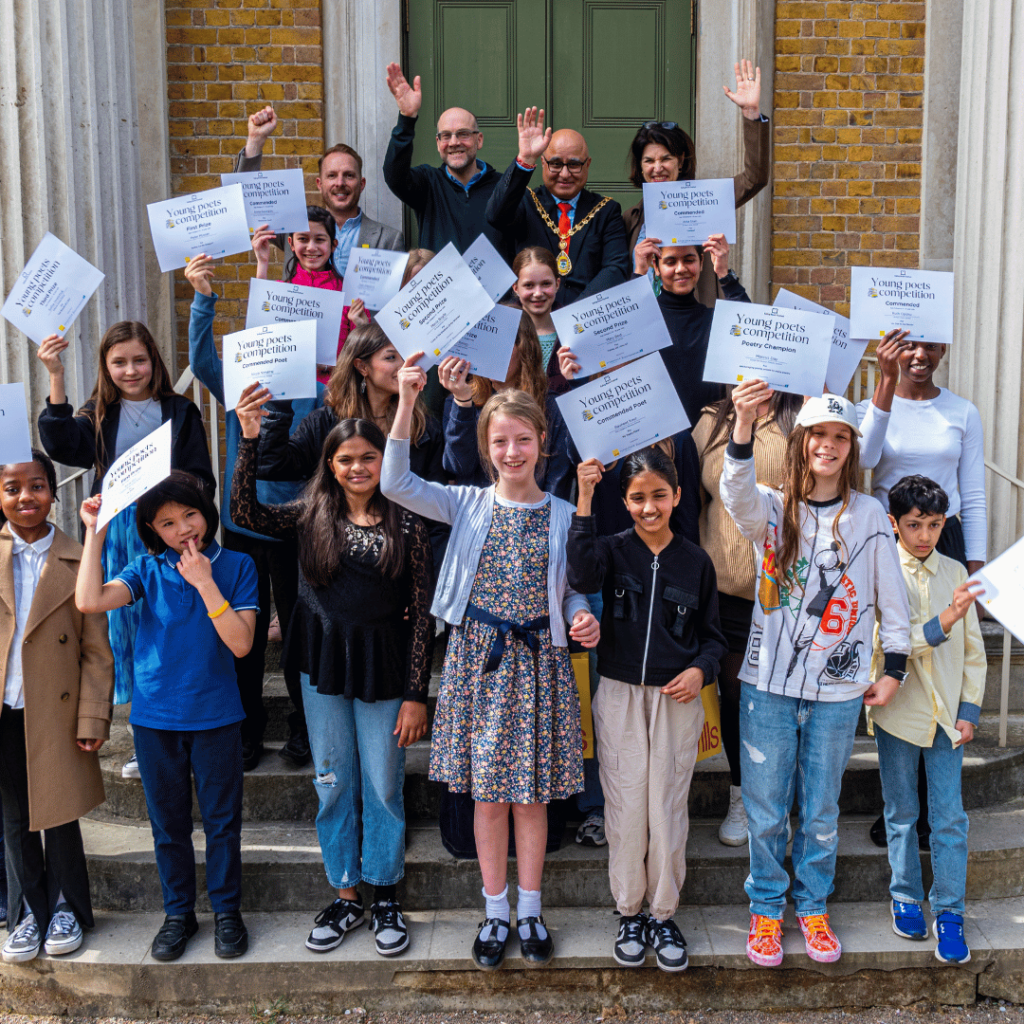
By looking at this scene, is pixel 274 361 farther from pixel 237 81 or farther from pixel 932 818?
pixel 237 81

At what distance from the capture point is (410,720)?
3455 mm

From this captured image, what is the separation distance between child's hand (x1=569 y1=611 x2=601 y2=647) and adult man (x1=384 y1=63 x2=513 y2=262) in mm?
2178

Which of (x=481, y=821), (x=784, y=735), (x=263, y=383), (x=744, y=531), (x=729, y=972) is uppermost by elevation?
(x=263, y=383)

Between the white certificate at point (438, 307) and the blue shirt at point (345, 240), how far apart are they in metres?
1.53

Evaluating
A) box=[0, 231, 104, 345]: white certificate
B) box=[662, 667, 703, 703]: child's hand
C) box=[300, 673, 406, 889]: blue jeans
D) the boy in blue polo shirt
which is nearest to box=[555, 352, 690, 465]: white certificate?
box=[662, 667, 703, 703]: child's hand

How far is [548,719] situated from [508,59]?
13.7ft

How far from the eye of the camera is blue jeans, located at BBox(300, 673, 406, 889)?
11.5ft

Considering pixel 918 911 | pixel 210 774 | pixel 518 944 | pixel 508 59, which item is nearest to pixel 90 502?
pixel 210 774

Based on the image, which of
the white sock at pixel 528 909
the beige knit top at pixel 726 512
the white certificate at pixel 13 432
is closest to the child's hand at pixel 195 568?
the white certificate at pixel 13 432

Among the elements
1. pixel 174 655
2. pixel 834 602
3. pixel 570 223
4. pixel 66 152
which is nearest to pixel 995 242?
pixel 570 223

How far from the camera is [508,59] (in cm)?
601

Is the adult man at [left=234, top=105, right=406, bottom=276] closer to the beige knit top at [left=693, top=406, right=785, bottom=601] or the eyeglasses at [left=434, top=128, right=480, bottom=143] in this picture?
the eyeglasses at [left=434, top=128, right=480, bottom=143]

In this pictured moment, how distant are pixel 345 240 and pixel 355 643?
2275 millimetres

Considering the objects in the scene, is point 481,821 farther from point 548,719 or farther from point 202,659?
point 202,659
